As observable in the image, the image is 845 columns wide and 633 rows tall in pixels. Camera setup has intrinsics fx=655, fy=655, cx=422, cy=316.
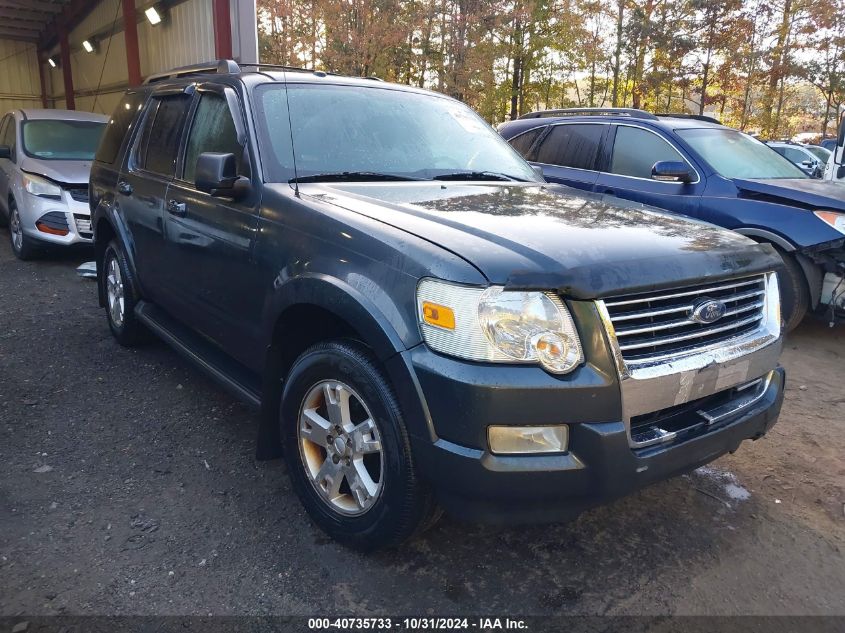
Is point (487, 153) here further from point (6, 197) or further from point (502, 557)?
point (6, 197)

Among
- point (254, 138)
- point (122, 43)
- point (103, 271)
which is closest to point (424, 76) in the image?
point (122, 43)

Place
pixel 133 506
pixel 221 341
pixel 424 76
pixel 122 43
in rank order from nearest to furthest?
pixel 133 506, pixel 221 341, pixel 122 43, pixel 424 76

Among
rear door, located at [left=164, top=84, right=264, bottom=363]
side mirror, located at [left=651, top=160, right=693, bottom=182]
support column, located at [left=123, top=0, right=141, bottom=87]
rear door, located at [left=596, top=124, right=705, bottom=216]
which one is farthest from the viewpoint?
support column, located at [left=123, top=0, right=141, bottom=87]

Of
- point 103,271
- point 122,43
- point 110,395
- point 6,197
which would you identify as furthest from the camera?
point 122,43

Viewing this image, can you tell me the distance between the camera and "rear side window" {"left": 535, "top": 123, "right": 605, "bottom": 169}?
6727mm

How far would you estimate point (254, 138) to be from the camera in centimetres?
308

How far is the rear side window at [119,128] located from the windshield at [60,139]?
3.97 metres

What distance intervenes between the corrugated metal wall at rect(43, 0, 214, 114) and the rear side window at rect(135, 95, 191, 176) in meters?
7.63

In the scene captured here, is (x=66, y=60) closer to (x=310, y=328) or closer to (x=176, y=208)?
(x=176, y=208)

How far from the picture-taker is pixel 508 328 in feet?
6.73

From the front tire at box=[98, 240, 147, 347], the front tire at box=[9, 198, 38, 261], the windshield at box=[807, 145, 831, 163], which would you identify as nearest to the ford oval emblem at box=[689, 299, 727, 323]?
the front tire at box=[98, 240, 147, 347]

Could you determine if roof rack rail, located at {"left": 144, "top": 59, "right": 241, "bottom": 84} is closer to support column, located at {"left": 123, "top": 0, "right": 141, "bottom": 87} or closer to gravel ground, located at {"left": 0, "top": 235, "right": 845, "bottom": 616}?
gravel ground, located at {"left": 0, "top": 235, "right": 845, "bottom": 616}

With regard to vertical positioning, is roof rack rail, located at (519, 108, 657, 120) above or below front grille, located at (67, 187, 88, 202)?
above

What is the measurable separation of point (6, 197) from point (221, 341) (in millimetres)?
7109
